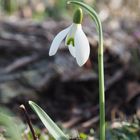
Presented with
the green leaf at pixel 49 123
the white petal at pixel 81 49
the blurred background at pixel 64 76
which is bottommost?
the green leaf at pixel 49 123

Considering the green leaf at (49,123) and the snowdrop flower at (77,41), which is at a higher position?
the snowdrop flower at (77,41)

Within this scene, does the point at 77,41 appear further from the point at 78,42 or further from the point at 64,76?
the point at 64,76

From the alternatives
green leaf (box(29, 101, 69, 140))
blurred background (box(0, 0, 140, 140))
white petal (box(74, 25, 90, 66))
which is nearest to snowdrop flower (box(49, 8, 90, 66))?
white petal (box(74, 25, 90, 66))

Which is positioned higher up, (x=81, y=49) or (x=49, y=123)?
(x=81, y=49)

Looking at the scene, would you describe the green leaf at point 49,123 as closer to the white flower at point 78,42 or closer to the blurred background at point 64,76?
the white flower at point 78,42

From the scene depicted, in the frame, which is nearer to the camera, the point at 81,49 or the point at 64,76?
the point at 81,49

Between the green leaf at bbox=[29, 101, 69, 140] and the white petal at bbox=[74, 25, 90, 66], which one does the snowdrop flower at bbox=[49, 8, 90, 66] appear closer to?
the white petal at bbox=[74, 25, 90, 66]

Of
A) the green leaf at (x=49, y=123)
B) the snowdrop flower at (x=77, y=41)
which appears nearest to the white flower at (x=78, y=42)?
the snowdrop flower at (x=77, y=41)

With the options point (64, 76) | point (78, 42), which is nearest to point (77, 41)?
point (78, 42)
